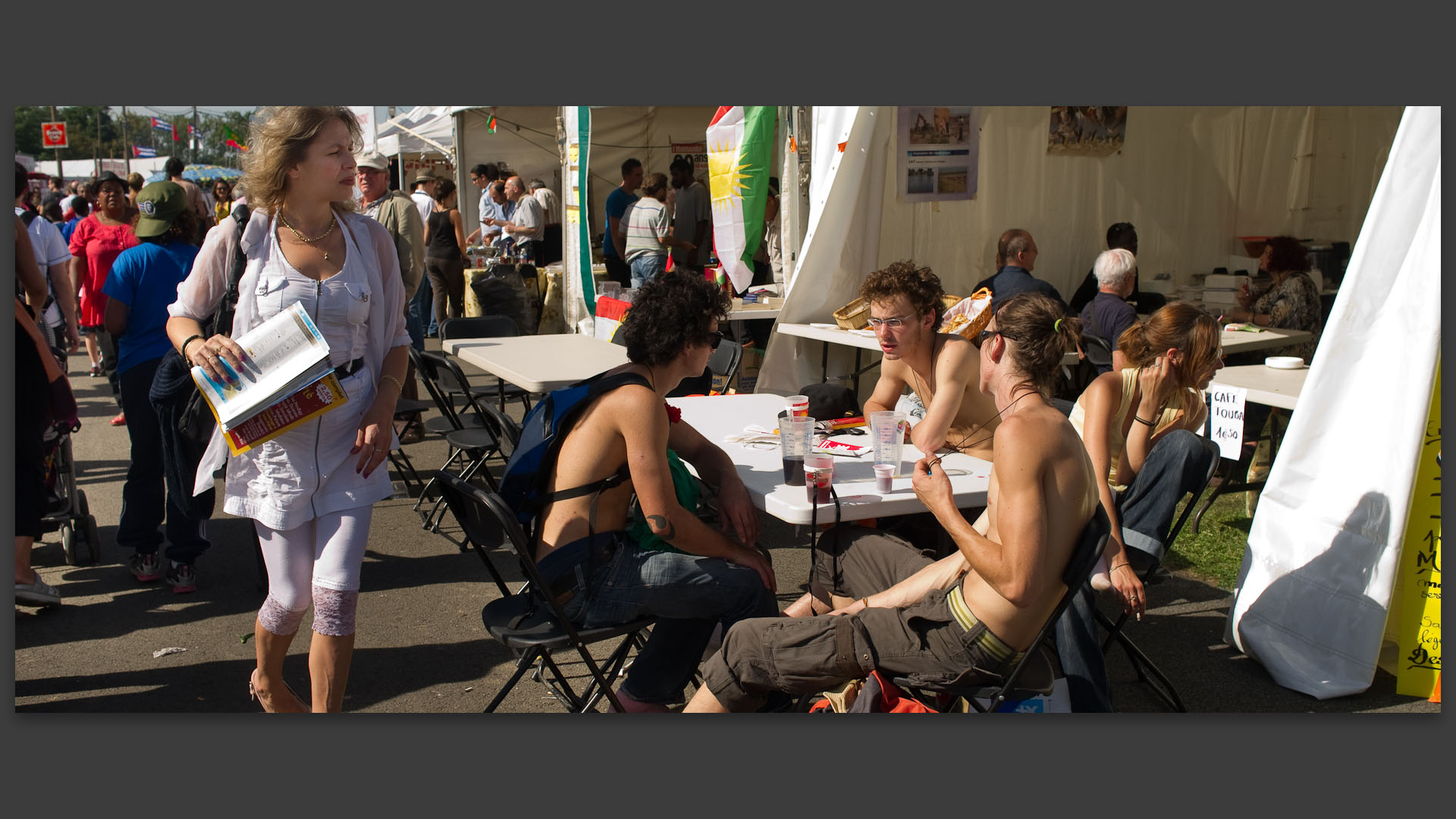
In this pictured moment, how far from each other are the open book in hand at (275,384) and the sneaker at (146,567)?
2.21 m

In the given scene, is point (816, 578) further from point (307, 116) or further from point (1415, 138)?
point (1415, 138)

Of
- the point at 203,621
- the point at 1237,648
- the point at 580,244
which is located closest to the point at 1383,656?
the point at 1237,648

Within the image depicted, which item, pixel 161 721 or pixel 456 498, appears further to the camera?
pixel 161 721

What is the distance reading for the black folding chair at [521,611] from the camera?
8.87 feet

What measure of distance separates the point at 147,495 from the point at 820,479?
3.07m

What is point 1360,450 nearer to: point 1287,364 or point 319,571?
point 1287,364

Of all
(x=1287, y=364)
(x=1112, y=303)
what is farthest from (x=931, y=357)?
(x=1112, y=303)

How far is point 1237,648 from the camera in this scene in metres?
3.86

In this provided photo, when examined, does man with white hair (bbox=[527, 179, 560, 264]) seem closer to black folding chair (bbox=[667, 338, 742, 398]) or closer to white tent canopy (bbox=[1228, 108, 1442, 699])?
black folding chair (bbox=[667, 338, 742, 398])

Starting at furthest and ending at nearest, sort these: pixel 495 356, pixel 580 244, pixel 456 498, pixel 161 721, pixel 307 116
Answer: pixel 580 244, pixel 495 356, pixel 161 721, pixel 456 498, pixel 307 116

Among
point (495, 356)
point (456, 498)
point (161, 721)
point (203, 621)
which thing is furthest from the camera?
point (495, 356)

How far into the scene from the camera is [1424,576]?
3453 mm

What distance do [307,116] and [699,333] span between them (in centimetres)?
114

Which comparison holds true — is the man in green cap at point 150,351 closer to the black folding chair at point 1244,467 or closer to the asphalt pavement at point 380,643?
the asphalt pavement at point 380,643
